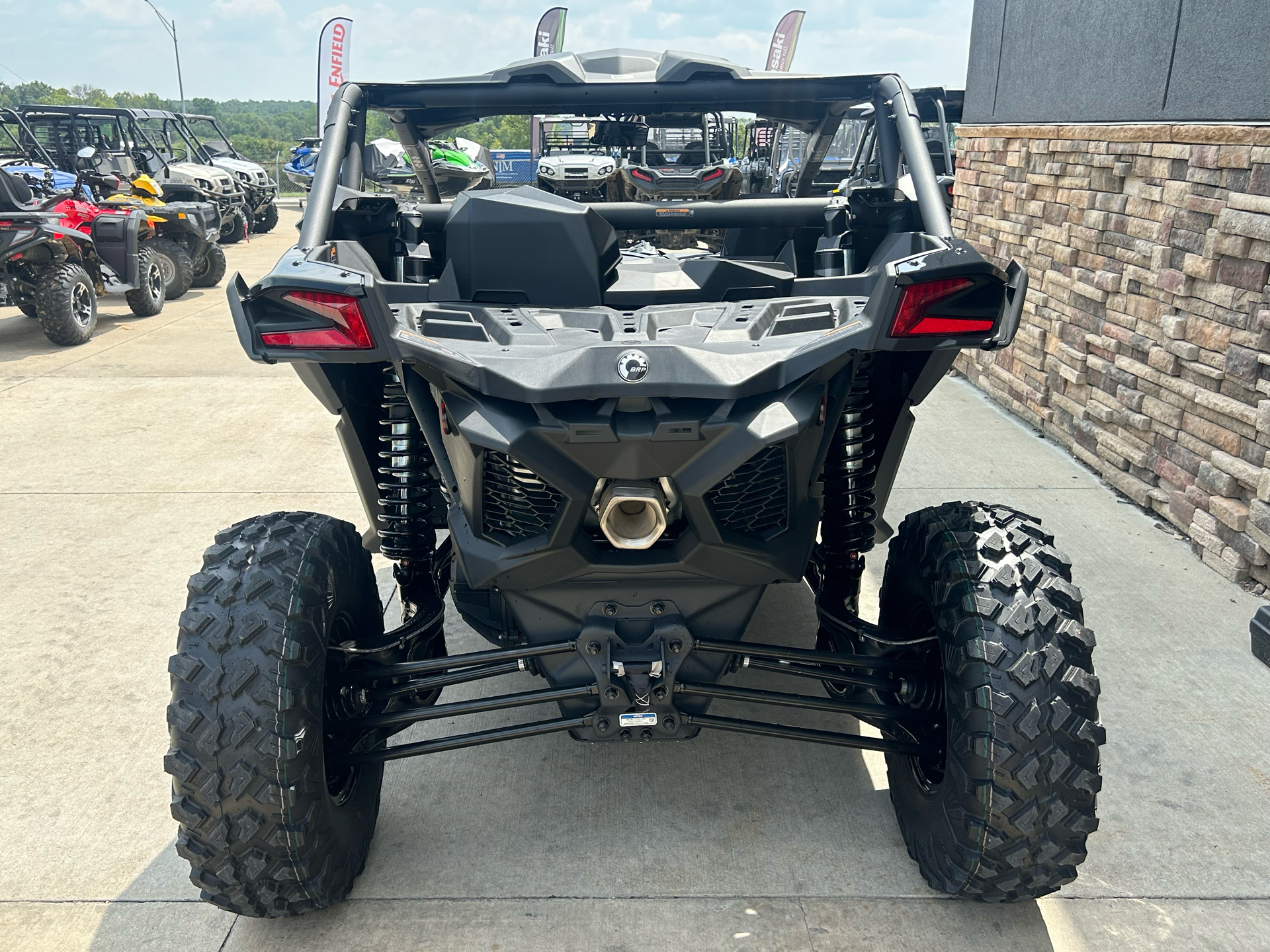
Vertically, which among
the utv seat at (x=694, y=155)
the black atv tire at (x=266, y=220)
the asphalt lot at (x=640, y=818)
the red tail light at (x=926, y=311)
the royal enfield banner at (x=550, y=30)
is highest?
the royal enfield banner at (x=550, y=30)

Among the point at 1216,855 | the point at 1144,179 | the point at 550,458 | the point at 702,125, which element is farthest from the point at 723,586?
the point at 702,125

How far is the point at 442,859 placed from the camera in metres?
2.60

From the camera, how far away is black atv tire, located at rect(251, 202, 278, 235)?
1912cm

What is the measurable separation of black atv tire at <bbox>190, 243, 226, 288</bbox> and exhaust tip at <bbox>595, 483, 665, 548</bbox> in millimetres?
11782

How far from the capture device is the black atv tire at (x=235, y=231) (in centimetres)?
1717

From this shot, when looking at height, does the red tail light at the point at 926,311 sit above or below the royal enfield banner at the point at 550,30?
below

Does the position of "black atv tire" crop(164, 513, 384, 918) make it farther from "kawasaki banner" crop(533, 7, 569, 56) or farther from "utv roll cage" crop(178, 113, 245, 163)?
"kawasaki banner" crop(533, 7, 569, 56)

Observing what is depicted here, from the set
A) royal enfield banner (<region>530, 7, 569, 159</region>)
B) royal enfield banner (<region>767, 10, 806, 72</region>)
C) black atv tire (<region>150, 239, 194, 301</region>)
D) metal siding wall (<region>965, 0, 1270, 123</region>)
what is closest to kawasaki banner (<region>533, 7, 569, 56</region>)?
royal enfield banner (<region>530, 7, 569, 159</region>)

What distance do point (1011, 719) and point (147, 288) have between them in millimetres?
10462

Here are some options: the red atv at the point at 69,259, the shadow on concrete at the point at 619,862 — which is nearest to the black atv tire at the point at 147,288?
the red atv at the point at 69,259

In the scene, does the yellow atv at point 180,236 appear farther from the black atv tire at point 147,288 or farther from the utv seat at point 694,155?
the utv seat at point 694,155

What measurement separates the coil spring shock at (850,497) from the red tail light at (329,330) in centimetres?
116

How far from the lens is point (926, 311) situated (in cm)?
214

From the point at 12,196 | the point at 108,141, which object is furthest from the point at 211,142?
the point at 12,196
